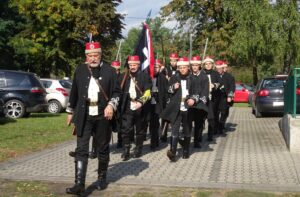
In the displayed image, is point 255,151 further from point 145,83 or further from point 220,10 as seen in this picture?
point 220,10

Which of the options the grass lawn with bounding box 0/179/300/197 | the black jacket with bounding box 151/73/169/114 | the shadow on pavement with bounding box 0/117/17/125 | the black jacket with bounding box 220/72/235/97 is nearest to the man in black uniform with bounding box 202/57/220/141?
the black jacket with bounding box 220/72/235/97

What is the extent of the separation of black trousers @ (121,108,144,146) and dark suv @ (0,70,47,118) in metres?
9.42

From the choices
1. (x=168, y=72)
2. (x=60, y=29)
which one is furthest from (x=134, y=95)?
(x=60, y=29)

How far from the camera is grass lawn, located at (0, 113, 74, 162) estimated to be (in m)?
11.6

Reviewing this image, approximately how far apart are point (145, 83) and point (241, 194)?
13.4 ft

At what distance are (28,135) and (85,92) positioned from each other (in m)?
7.04

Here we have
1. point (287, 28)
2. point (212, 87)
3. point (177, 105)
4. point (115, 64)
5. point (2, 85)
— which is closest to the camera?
point (177, 105)

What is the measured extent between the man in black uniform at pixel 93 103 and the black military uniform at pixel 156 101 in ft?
13.7

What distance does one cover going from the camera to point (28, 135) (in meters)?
14.1

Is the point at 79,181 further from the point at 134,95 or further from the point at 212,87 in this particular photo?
Answer: the point at 212,87

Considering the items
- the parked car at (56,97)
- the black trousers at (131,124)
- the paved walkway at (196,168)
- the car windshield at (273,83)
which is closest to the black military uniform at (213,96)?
the paved walkway at (196,168)

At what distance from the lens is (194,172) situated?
8.92 meters

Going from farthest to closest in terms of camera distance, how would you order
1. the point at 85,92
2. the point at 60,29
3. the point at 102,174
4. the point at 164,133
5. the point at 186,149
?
the point at 60,29 → the point at 164,133 → the point at 186,149 → the point at 102,174 → the point at 85,92

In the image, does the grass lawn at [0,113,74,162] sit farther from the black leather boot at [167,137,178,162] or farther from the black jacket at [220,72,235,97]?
the black jacket at [220,72,235,97]
